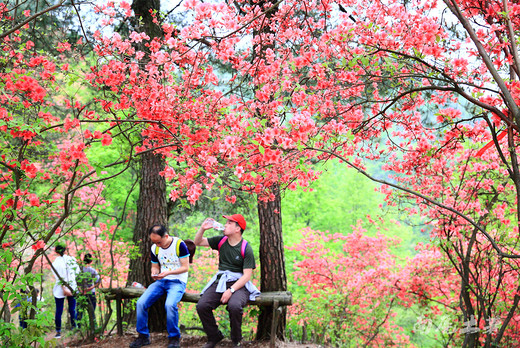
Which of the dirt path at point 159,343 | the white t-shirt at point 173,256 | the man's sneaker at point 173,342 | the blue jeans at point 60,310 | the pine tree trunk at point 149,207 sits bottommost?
the dirt path at point 159,343

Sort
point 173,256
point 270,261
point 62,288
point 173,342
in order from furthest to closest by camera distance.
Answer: point 62,288, point 270,261, point 173,256, point 173,342

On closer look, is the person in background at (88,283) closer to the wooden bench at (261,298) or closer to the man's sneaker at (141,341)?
the wooden bench at (261,298)

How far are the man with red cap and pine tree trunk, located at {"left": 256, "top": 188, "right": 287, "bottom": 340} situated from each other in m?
0.54

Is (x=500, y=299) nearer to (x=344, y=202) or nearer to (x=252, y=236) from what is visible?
(x=252, y=236)

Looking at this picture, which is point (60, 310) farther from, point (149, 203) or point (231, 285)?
point (231, 285)

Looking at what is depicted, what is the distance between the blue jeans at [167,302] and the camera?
4.60m

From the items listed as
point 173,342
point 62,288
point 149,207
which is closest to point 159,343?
point 173,342

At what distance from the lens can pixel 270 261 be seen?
5.35 m

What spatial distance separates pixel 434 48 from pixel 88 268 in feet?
16.8

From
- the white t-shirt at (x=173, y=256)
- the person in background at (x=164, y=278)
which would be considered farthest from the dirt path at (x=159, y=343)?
the white t-shirt at (x=173, y=256)

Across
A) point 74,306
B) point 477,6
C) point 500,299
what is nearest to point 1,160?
point 74,306

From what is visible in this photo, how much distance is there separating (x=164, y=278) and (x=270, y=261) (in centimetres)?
133

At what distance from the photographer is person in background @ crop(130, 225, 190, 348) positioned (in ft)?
15.3

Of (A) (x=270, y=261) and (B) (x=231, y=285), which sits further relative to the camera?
(A) (x=270, y=261)
